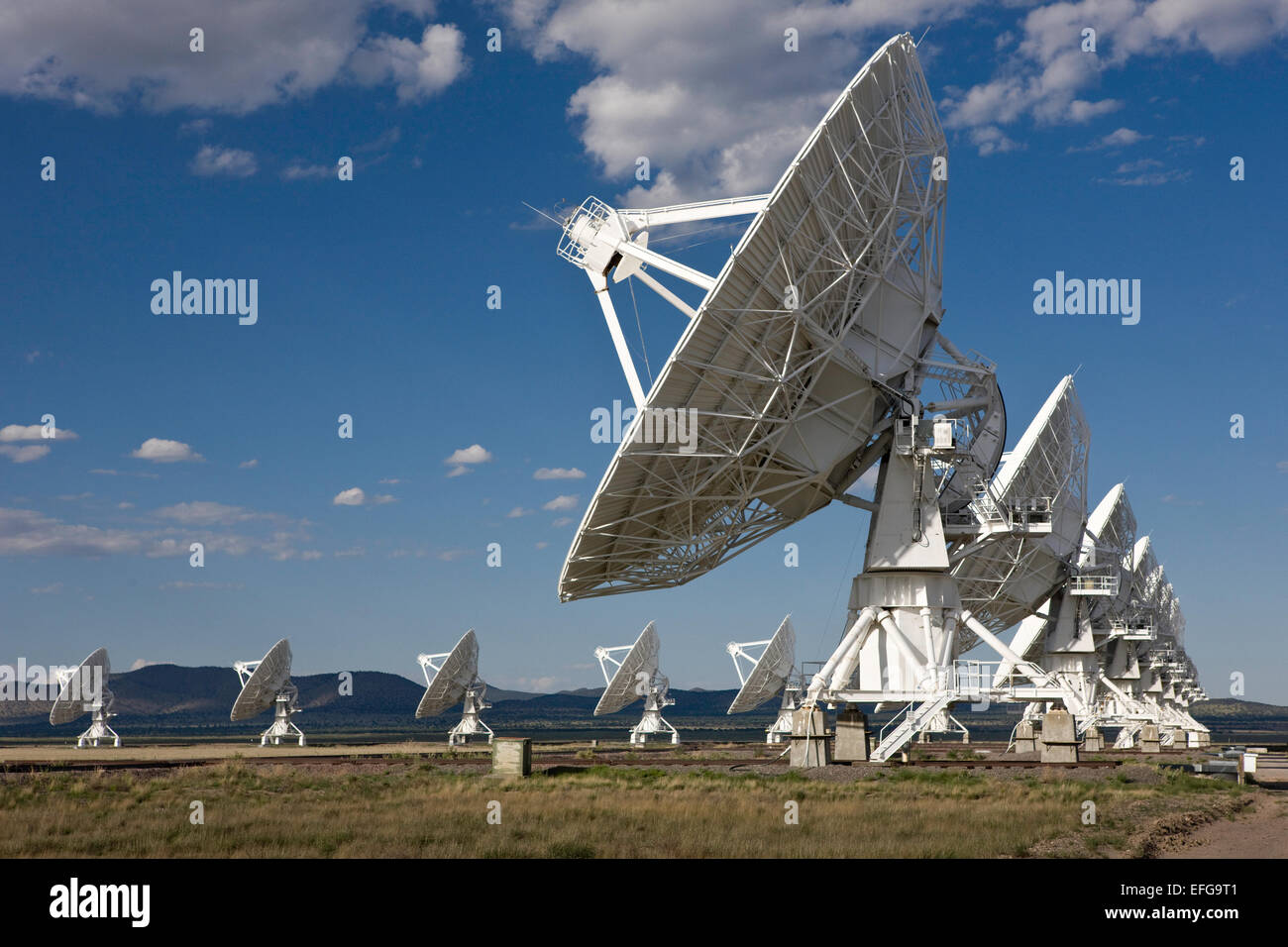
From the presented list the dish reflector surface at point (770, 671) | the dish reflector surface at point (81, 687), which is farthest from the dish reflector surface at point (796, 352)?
the dish reflector surface at point (81, 687)

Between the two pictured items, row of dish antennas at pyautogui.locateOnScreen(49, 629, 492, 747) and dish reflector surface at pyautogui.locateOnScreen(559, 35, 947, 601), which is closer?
dish reflector surface at pyautogui.locateOnScreen(559, 35, 947, 601)

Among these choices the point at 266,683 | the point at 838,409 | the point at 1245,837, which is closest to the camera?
the point at 1245,837

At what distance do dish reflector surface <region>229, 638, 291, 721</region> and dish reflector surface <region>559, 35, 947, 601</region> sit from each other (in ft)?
139

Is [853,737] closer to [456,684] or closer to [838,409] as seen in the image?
[838,409]

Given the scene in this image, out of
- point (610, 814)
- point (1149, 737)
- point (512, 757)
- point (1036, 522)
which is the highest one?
point (1036, 522)

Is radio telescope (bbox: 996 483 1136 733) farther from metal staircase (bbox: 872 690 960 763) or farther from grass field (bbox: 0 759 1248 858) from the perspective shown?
grass field (bbox: 0 759 1248 858)

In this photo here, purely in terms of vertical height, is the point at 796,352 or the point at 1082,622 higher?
the point at 796,352

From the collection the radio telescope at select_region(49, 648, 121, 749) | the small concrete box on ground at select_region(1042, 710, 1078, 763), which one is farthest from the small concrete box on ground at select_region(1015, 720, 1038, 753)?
the radio telescope at select_region(49, 648, 121, 749)

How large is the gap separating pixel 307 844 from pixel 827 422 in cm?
1833

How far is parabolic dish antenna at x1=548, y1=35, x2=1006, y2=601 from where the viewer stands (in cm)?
2684

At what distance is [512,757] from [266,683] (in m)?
40.8

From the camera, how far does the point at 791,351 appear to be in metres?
28.3

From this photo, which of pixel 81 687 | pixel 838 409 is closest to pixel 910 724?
pixel 838 409

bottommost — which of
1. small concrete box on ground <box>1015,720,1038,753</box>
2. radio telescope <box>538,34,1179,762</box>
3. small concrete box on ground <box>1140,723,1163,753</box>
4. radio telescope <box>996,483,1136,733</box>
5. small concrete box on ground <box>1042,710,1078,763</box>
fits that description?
small concrete box on ground <box>1140,723,1163,753</box>
